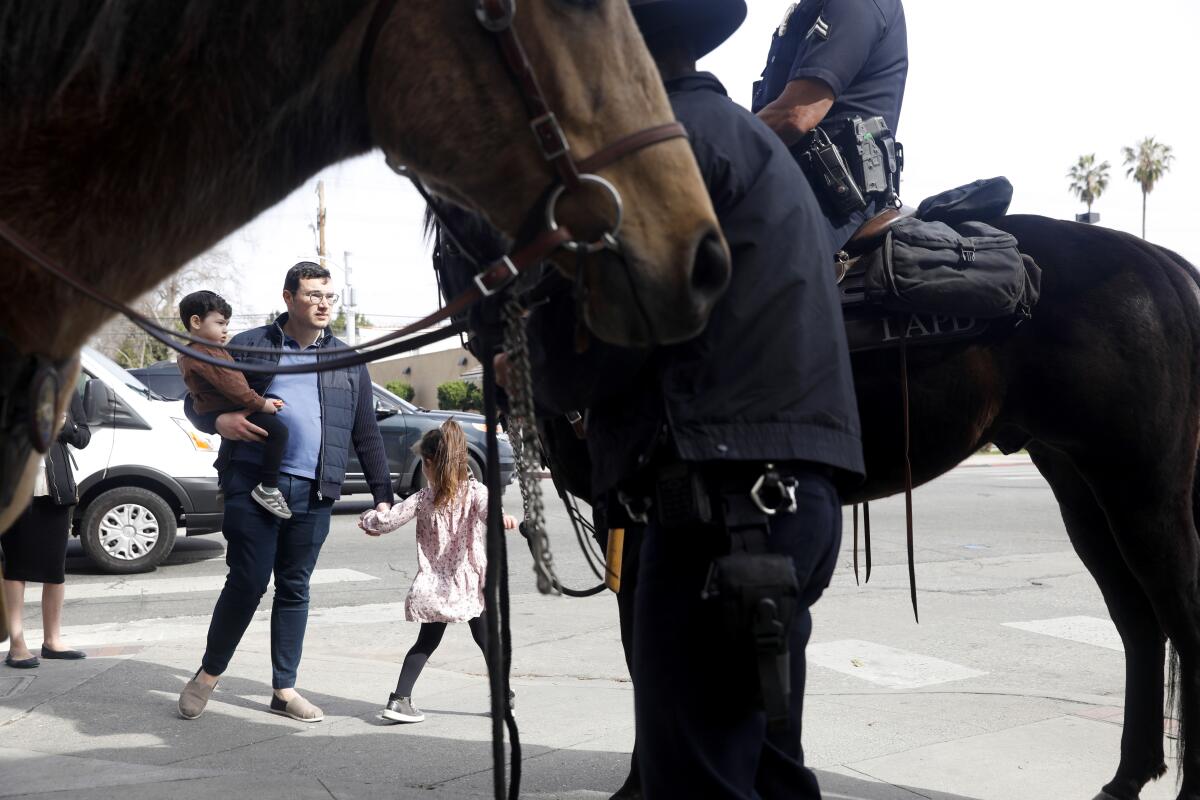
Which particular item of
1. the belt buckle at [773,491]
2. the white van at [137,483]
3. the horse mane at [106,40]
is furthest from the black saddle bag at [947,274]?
the white van at [137,483]

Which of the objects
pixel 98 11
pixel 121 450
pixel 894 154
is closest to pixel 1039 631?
pixel 894 154

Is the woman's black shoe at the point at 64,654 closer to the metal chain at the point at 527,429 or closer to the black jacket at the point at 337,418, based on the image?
the black jacket at the point at 337,418

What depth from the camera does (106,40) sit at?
5.60 ft

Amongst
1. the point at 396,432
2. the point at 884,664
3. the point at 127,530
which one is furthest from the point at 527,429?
the point at 396,432

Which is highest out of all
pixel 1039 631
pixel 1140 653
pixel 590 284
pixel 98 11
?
pixel 98 11

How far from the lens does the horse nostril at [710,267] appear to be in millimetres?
1805

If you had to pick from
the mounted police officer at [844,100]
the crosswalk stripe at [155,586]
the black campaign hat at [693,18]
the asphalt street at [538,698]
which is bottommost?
the asphalt street at [538,698]

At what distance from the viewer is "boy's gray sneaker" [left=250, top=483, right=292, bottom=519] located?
5.20 m

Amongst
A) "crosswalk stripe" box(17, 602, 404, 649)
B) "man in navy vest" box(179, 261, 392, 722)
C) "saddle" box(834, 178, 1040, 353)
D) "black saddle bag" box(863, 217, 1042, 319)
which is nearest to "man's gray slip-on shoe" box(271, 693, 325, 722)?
"man in navy vest" box(179, 261, 392, 722)

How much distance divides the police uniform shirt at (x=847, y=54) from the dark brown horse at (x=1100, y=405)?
74 centimetres

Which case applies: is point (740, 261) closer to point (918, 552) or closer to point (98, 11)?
point (98, 11)

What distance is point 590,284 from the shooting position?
6.09ft

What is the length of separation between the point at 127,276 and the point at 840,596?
724 cm

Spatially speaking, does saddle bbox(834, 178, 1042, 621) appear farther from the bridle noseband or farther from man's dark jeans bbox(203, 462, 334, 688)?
man's dark jeans bbox(203, 462, 334, 688)
